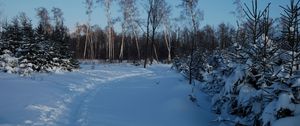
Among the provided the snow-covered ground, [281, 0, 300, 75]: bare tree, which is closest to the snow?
[281, 0, 300, 75]: bare tree

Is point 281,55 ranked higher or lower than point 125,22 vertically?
lower

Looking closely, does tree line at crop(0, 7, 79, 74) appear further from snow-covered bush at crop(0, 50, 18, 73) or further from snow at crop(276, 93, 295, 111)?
snow at crop(276, 93, 295, 111)

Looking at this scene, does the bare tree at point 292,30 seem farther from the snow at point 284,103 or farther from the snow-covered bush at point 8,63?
the snow-covered bush at point 8,63

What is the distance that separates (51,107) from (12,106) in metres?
1.20

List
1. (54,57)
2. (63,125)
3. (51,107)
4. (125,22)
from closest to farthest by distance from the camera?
(63,125), (51,107), (54,57), (125,22)

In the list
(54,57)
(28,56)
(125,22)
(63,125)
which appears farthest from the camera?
(125,22)

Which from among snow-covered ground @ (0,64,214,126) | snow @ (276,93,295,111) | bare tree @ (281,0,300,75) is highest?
bare tree @ (281,0,300,75)

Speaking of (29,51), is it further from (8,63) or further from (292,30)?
(292,30)

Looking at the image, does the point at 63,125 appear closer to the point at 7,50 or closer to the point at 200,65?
the point at 200,65

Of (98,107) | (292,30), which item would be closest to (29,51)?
(98,107)

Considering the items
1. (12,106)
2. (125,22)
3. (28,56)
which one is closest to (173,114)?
(12,106)

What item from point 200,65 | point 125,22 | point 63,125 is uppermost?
point 125,22

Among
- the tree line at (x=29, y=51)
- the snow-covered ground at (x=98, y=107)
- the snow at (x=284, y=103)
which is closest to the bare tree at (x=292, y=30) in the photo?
the snow at (x=284, y=103)

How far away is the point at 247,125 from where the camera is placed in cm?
802
